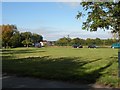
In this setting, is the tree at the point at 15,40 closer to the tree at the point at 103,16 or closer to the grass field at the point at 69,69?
the grass field at the point at 69,69

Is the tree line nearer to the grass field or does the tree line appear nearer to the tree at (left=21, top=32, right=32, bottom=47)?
the tree at (left=21, top=32, right=32, bottom=47)

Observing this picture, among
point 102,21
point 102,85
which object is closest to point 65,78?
point 102,85

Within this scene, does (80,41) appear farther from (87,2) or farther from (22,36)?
(87,2)

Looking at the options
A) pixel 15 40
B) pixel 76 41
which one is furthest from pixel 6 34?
pixel 76 41

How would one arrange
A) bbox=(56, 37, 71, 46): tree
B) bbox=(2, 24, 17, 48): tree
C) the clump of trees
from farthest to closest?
bbox=(56, 37, 71, 46): tree
the clump of trees
bbox=(2, 24, 17, 48): tree

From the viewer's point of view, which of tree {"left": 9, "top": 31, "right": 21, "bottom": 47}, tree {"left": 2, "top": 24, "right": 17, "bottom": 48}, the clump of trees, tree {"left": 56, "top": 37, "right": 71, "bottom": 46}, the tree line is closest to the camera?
tree {"left": 2, "top": 24, "right": 17, "bottom": 48}

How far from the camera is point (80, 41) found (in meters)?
160

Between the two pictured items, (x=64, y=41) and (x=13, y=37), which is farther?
(x=64, y=41)

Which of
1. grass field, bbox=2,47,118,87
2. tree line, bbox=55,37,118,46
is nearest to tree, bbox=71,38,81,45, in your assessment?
tree line, bbox=55,37,118,46

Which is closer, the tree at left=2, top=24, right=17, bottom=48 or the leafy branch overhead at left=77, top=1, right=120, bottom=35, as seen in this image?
the leafy branch overhead at left=77, top=1, right=120, bottom=35

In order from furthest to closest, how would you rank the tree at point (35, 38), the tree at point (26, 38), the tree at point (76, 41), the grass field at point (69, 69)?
1. the tree at point (35, 38)
2. the tree at point (76, 41)
3. the tree at point (26, 38)
4. the grass field at point (69, 69)

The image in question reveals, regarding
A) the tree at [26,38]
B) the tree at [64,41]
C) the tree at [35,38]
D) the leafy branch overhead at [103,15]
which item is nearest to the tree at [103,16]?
the leafy branch overhead at [103,15]

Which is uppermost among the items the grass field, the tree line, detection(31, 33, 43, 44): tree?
detection(31, 33, 43, 44): tree

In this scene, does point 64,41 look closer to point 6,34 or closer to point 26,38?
point 26,38
